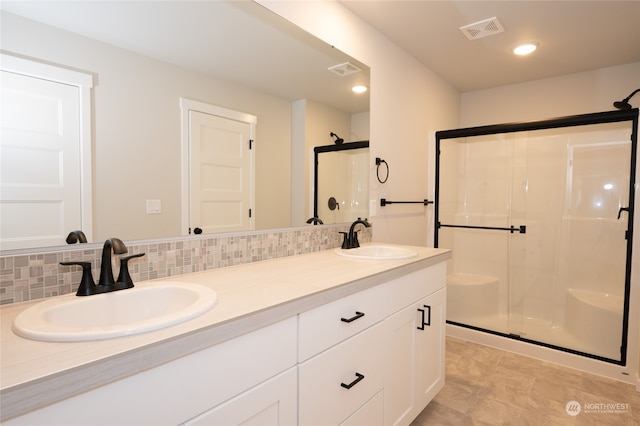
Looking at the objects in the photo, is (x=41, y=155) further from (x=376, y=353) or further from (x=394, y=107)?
(x=394, y=107)

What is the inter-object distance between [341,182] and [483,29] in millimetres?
1452

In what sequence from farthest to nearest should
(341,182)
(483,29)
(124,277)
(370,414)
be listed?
(483,29) < (341,182) < (370,414) < (124,277)

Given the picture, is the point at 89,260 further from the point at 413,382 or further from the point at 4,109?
the point at 413,382

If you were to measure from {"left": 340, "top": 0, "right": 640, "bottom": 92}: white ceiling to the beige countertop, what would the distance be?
5.54 feet

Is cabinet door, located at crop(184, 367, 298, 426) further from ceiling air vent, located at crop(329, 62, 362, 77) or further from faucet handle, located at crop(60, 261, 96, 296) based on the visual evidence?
ceiling air vent, located at crop(329, 62, 362, 77)

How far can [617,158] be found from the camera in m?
2.59

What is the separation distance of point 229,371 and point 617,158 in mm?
3193

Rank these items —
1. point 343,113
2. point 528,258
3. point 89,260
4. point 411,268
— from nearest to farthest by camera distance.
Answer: point 89,260
point 411,268
point 343,113
point 528,258

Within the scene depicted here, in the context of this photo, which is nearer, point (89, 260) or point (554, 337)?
point (89, 260)

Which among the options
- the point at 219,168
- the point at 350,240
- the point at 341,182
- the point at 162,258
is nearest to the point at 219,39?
the point at 219,168

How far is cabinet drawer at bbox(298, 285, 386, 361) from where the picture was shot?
1.04 m

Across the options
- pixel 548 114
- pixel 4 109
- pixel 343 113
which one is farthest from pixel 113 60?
pixel 548 114

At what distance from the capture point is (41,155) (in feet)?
3.16

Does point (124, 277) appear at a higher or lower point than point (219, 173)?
lower
